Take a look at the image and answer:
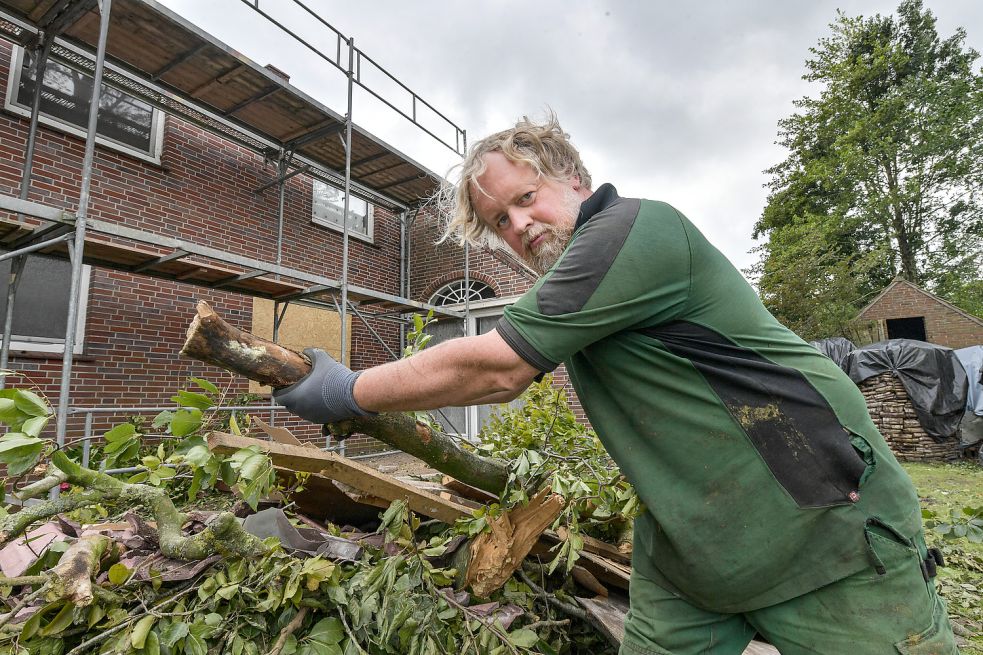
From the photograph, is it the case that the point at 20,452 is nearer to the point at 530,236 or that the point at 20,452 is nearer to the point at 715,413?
the point at 530,236

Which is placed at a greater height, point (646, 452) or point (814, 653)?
point (646, 452)

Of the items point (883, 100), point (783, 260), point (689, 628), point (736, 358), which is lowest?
point (689, 628)

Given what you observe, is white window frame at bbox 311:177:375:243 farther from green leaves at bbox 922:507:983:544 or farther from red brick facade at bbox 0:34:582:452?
green leaves at bbox 922:507:983:544

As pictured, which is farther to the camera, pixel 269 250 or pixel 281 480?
pixel 269 250

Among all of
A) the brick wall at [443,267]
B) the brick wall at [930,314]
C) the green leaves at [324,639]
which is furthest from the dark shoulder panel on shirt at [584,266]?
the brick wall at [930,314]

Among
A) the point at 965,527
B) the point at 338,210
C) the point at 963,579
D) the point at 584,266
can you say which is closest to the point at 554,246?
the point at 584,266

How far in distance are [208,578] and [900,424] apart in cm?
1182

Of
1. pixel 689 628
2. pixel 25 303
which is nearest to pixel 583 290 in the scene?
pixel 689 628

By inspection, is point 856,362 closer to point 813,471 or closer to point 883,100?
point 813,471

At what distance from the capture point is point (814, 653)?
47.1 inches

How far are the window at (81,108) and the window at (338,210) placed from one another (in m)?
2.82

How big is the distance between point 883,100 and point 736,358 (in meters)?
27.7

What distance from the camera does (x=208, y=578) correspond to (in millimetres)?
1418

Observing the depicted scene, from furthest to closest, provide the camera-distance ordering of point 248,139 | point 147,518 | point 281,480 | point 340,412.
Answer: point 248,139 < point 281,480 < point 147,518 < point 340,412
